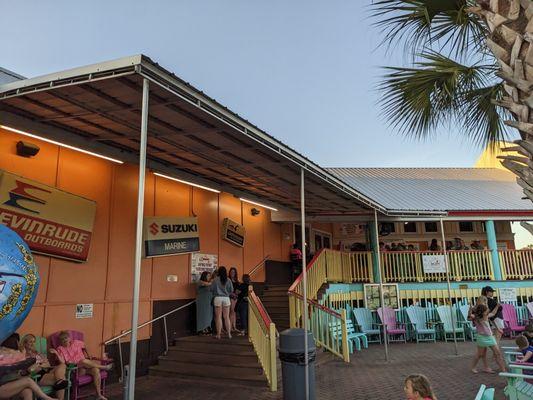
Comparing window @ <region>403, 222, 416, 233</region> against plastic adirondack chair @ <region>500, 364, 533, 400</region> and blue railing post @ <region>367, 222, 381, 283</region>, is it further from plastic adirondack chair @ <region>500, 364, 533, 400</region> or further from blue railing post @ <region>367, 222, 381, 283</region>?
plastic adirondack chair @ <region>500, 364, 533, 400</region>

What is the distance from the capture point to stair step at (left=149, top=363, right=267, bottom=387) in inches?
305

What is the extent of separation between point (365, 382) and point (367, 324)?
19.0 ft

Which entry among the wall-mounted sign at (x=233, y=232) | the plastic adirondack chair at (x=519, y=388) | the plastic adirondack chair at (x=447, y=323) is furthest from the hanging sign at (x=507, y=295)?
the plastic adirondack chair at (x=519, y=388)

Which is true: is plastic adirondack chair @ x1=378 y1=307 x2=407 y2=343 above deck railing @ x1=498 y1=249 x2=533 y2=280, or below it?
below

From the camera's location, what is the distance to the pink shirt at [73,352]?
666cm

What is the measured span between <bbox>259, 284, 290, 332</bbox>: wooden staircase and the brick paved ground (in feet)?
7.42

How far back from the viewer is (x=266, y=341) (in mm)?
7621

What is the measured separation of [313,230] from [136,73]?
14.0 meters

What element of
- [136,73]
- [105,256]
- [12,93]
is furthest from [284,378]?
[12,93]

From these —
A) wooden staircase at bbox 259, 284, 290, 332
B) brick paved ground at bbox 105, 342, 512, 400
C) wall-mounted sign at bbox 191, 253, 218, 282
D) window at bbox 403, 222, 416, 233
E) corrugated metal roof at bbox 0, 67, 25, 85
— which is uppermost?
corrugated metal roof at bbox 0, 67, 25, 85

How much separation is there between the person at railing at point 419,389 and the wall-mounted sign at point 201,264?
300 inches

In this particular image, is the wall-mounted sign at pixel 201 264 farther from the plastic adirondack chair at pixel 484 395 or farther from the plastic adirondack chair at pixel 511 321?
the plastic adirondack chair at pixel 511 321

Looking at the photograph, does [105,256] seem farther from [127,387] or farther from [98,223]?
[127,387]

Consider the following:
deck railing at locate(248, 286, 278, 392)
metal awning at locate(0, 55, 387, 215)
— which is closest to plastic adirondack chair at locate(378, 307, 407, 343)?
metal awning at locate(0, 55, 387, 215)
